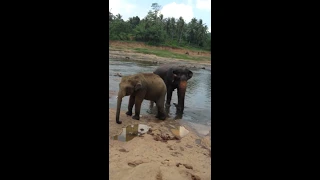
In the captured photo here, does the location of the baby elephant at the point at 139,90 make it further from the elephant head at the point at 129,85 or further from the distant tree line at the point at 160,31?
the distant tree line at the point at 160,31

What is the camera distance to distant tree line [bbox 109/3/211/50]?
132 ft

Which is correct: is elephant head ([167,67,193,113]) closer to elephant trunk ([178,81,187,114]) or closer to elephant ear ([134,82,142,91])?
elephant trunk ([178,81,187,114])

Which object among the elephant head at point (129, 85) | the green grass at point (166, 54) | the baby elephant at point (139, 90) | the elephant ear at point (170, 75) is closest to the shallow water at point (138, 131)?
the baby elephant at point (139, 90)

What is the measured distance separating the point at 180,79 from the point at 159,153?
396 cm

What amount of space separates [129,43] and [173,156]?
118ft

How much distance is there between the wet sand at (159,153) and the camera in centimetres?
306

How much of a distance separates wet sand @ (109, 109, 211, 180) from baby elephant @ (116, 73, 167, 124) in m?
0.32

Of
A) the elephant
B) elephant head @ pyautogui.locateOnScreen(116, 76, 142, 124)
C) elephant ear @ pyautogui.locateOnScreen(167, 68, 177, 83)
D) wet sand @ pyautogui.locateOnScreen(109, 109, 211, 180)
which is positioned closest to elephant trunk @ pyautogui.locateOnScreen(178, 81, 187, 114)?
the elephant

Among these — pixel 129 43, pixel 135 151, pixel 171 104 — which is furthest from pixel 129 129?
pixel 129 43

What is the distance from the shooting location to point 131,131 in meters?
5.36

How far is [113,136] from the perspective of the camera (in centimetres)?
493

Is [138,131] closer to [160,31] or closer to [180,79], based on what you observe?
[180,79]
